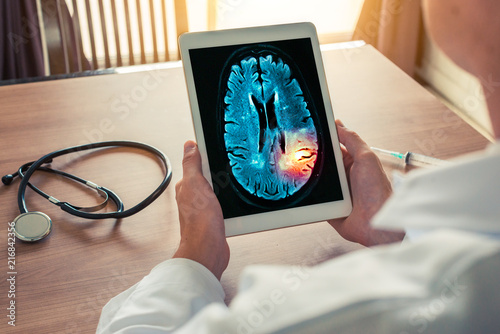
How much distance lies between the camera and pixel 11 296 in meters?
0.68

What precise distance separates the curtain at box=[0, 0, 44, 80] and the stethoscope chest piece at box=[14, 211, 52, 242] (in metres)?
1.65

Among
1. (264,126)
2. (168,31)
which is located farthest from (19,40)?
(264,126)

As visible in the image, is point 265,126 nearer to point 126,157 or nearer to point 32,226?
point 126,157

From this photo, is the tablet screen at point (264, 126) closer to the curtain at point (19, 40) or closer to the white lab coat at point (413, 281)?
the white lab coat at point (413, 281)

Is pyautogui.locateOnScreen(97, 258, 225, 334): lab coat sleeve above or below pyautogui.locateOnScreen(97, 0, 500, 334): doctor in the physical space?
below

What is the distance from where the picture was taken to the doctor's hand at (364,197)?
30.0 inches

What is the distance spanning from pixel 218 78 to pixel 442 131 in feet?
1.70

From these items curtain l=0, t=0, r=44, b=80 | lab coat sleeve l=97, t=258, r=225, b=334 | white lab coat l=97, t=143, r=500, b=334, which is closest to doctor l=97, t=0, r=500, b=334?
white lab coat l=97, t=143, r=500, b=334

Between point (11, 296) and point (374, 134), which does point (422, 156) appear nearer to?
point (374, 134)

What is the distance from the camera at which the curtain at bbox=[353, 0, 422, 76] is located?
2621 mm

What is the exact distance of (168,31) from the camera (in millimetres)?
2490

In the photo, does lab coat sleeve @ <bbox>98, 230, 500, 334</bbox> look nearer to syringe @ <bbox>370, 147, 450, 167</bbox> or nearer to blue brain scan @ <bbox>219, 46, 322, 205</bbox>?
blue brain scan @ <bbox>219, 46, 322, 205</bbox>

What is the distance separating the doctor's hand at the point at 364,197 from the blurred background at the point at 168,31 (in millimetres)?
1420

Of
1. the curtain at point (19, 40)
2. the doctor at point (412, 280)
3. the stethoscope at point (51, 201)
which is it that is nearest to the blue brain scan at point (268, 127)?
the stethoscope at point (51, 201)
